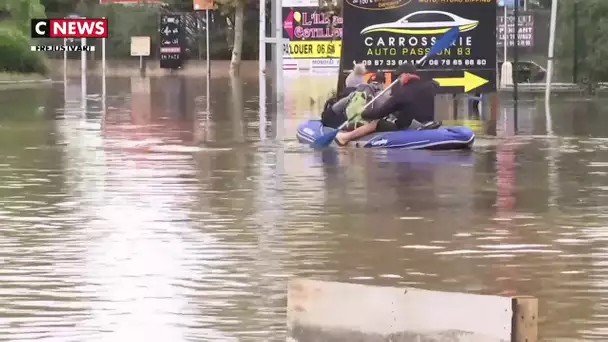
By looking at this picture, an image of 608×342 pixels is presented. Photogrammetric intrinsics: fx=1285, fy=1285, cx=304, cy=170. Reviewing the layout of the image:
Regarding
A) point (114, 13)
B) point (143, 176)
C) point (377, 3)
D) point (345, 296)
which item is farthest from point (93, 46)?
point (345, 296)

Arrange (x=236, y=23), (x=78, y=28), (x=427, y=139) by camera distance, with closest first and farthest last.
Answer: (x=427, y=139) → (x=236, y=23) → (x=78, y=28)

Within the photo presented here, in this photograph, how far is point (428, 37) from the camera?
2600cm

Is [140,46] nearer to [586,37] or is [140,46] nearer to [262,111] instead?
[586,37]

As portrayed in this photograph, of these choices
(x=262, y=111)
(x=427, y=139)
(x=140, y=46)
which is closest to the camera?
(x=427, y=139)

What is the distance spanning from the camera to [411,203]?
1372 centimetres

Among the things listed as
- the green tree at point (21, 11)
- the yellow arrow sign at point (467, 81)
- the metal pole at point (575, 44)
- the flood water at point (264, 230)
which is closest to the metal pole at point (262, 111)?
the flood water at point (264, 230)

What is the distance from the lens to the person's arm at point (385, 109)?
64.9ft

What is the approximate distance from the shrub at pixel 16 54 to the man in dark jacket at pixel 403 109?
36.8 m

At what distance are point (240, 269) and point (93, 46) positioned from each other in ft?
226

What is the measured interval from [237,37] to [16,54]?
611 inches

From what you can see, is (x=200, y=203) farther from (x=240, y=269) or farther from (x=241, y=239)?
(x=240, y=269)

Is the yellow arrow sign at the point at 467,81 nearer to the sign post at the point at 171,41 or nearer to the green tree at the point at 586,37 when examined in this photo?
the green tree at the point at 586,37

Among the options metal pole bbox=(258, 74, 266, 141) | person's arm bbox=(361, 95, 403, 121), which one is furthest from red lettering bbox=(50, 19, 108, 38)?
person's arm bbox=(361, 95, 403, 121)

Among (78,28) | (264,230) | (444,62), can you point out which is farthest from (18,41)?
(264,230)
